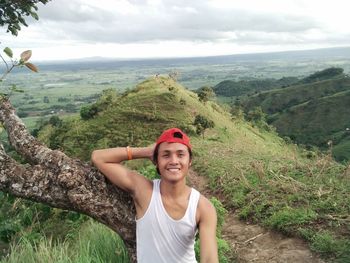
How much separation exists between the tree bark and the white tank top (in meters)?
0.43

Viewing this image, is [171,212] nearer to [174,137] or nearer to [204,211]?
[204,211]

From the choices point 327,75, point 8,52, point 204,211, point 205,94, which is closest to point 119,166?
point 204,211

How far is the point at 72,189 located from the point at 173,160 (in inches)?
43.1

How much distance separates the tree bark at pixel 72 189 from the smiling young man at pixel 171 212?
347 mm

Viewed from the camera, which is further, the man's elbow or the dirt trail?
the dirt trail

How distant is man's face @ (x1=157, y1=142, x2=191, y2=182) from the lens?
375cm

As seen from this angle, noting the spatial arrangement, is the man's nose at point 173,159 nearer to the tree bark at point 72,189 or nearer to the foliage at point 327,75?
the tree bark at point 72,189

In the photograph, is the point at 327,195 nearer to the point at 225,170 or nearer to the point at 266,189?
the point at 266,189

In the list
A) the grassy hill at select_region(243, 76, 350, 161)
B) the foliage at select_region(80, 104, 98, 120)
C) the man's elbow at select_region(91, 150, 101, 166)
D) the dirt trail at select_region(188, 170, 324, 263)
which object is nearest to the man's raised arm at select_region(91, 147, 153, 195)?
the man's elbow at select_region(91, 150, 101, 166)

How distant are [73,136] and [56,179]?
22072 mm

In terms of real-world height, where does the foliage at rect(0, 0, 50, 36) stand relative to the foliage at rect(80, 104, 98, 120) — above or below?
above

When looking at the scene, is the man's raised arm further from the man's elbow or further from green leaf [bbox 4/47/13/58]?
green leaf [bbox 4/47/13/58]

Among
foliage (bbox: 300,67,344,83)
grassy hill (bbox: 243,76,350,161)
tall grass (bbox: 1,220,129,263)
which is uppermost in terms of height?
tall grass (bbox: 1,220,129,263)

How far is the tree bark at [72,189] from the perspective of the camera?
416 cm
